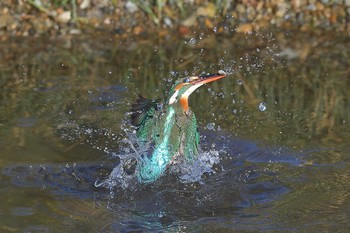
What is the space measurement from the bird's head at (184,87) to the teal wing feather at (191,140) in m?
0.10

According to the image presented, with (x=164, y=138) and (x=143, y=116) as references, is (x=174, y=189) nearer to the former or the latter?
(x=164, y=138)

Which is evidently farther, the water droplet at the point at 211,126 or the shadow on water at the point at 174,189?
the water droplet at the point at 211,126

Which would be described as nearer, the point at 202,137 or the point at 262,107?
the point at 202,137

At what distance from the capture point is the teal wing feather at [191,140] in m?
5.78

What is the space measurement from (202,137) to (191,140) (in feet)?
2.44

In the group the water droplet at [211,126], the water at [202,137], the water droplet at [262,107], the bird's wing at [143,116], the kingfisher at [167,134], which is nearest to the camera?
the water at [202,137]

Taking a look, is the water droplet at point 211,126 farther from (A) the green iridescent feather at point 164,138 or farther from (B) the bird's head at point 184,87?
(B) the bird's head at point 184,87

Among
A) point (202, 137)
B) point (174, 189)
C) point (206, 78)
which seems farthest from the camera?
point (202, 137)

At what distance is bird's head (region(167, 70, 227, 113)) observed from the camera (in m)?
5.59

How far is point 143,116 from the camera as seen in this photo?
5.94 meters

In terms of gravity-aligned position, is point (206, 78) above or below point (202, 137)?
above

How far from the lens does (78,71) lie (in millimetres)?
7766

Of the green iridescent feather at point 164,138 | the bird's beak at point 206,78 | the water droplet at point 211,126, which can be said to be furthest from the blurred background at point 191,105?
the bird's beak at point 206,78

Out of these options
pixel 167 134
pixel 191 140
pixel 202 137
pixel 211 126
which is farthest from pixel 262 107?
pixel 167 134
